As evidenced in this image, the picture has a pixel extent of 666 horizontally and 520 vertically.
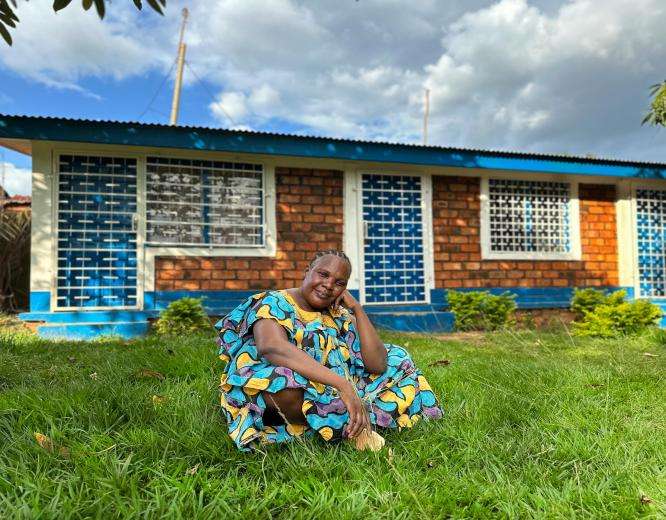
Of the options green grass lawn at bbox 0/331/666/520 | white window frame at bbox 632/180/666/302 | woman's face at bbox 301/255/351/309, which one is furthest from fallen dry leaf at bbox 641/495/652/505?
white window frame at bbox 632/180/666/302

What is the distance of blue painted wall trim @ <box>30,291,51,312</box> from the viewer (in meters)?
6.18

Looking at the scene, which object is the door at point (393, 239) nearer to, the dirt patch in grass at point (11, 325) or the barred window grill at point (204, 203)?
the barred window grill at point (204, 203)

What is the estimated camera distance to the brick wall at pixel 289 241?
680cm

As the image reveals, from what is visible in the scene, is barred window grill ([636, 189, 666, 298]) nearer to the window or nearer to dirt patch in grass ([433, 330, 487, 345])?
the window

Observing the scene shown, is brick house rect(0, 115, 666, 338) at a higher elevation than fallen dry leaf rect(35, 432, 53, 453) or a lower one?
higher

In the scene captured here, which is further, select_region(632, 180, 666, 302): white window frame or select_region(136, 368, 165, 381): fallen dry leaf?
select_region(632, 180, 666, 302): white window frame

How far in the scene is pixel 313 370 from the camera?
2115mm

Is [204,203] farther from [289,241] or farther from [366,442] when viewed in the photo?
[366,442]

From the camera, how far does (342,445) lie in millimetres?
2270

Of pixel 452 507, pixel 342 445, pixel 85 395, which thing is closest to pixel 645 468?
pixel 452 507

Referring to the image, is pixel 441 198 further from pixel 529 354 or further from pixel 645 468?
pixel 645 468

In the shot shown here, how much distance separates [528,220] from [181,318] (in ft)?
18.7

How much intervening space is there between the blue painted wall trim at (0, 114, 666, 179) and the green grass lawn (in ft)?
11.6

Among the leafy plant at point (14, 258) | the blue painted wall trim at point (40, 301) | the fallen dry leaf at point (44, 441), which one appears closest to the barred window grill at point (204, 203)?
the blue painted wall trim at point (40, 301)
